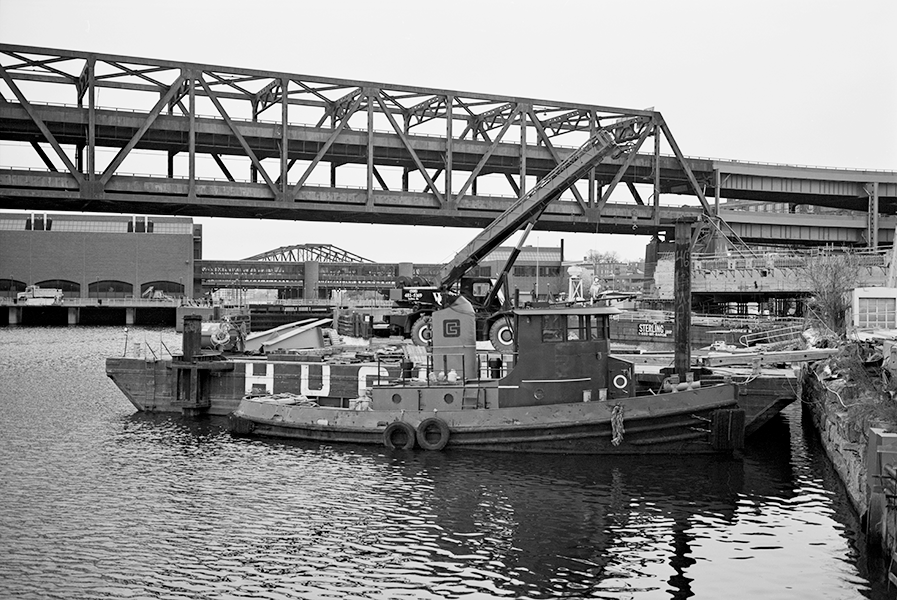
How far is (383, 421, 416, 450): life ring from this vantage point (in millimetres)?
26094

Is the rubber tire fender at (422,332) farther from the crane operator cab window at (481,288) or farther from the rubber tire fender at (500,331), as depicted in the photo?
the crane operator cab window at (481,288)

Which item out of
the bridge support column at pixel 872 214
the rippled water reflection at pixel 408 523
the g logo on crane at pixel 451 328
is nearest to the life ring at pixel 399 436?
the rippled water reflection at pixel 408 523

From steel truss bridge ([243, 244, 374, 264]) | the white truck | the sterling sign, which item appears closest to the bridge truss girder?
the sterling sign

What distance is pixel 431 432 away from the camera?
26016 mm

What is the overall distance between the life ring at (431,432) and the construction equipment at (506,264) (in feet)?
39.6

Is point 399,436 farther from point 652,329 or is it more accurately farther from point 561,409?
point 652,329

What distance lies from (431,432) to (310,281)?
112m

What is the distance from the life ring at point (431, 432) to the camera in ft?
84.6

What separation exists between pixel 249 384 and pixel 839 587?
23.9 metres

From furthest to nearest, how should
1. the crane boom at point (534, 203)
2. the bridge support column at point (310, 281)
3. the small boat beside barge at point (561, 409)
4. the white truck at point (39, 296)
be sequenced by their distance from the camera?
the bridge support column at point (310, 281) → the white truck at point (39, 296) → the crane boom at point (534, 203) → the small boat beside barge at point (561, 409)

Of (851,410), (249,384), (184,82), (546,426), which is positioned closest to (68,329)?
(184,82)

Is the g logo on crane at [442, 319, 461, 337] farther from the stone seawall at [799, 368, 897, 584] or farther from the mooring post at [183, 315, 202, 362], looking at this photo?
the stone seawall at [799, 368, 897, 584]

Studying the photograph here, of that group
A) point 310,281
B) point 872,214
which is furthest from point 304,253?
point 872,214

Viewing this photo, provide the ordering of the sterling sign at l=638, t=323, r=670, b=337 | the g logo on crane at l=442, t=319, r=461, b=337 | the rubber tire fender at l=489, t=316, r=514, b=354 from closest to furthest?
the g logo on crane at l=442, t=319, r=461, b=337 → the rubber tire fender at l=489, t=316, r=514, b=354 → the sterling sign at l=638, t=323, r=670, b=337
